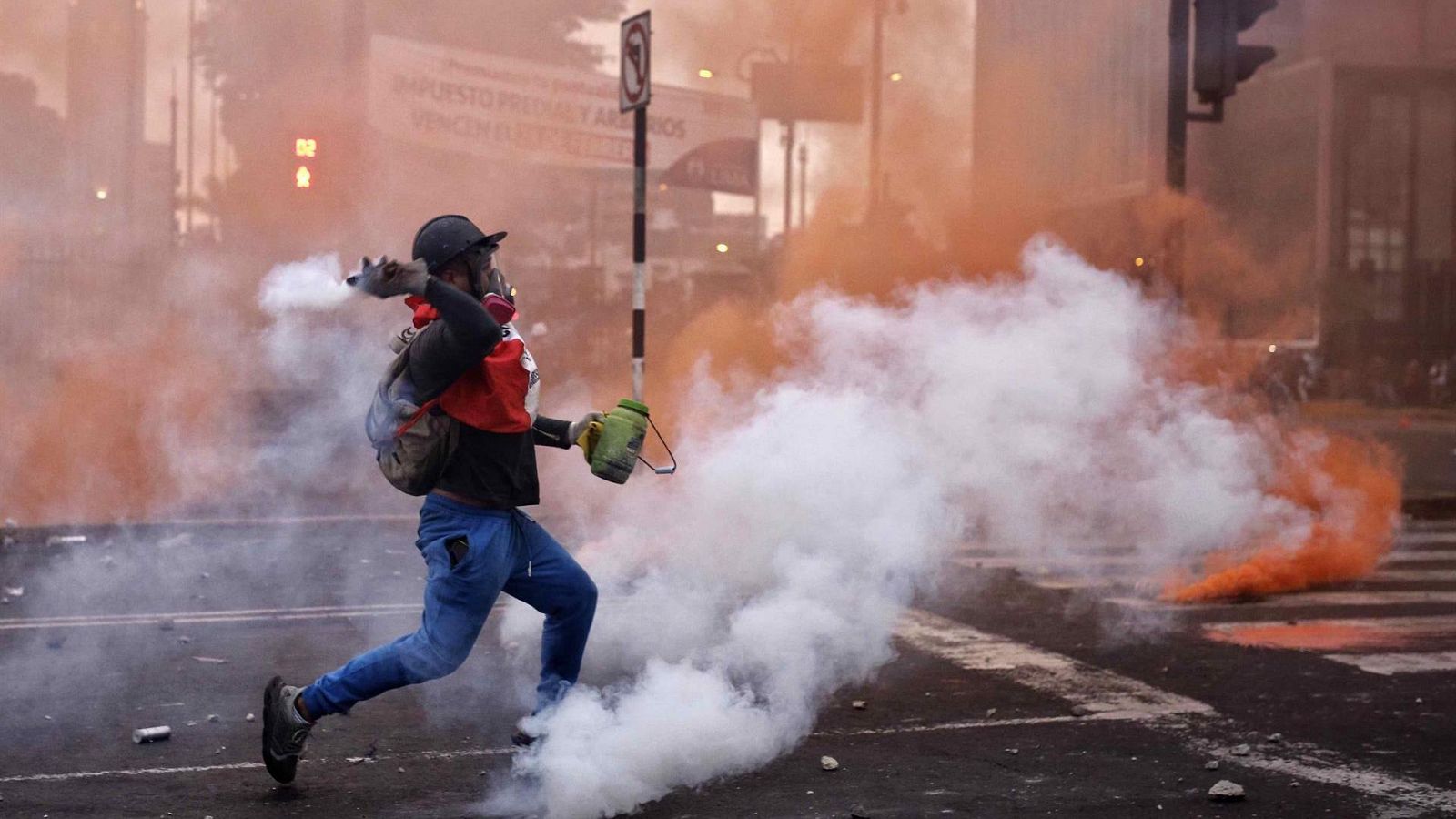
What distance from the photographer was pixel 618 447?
4379mm

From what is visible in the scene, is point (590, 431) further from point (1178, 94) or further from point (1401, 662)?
point (1178, 94)

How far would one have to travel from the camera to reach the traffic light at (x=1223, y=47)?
995cm

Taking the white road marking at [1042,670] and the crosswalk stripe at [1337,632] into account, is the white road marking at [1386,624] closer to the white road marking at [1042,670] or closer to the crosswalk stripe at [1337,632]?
the crosswalk stripe at [1337,632]

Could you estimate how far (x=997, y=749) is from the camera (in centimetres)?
498

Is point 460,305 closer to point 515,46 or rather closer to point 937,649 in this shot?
point 937,649

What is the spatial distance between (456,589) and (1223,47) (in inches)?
303

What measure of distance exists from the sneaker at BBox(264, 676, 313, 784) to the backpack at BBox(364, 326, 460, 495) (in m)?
0.73

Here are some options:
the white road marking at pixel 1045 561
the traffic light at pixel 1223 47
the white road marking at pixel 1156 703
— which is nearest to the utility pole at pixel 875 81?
the traffic light at pixel 1223 47

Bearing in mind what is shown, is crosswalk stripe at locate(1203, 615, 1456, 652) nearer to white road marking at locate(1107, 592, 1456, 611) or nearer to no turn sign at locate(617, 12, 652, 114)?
white road marking at locate(1107, 592, 1456, 611)

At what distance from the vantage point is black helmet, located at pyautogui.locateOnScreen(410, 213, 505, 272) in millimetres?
4234

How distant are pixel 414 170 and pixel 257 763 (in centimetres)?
887

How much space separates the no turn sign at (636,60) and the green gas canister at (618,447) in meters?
7.60

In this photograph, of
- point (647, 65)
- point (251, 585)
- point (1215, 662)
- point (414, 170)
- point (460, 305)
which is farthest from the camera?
point (414, 170)

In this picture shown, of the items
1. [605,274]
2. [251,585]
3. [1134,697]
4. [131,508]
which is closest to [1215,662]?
[1134,697]
